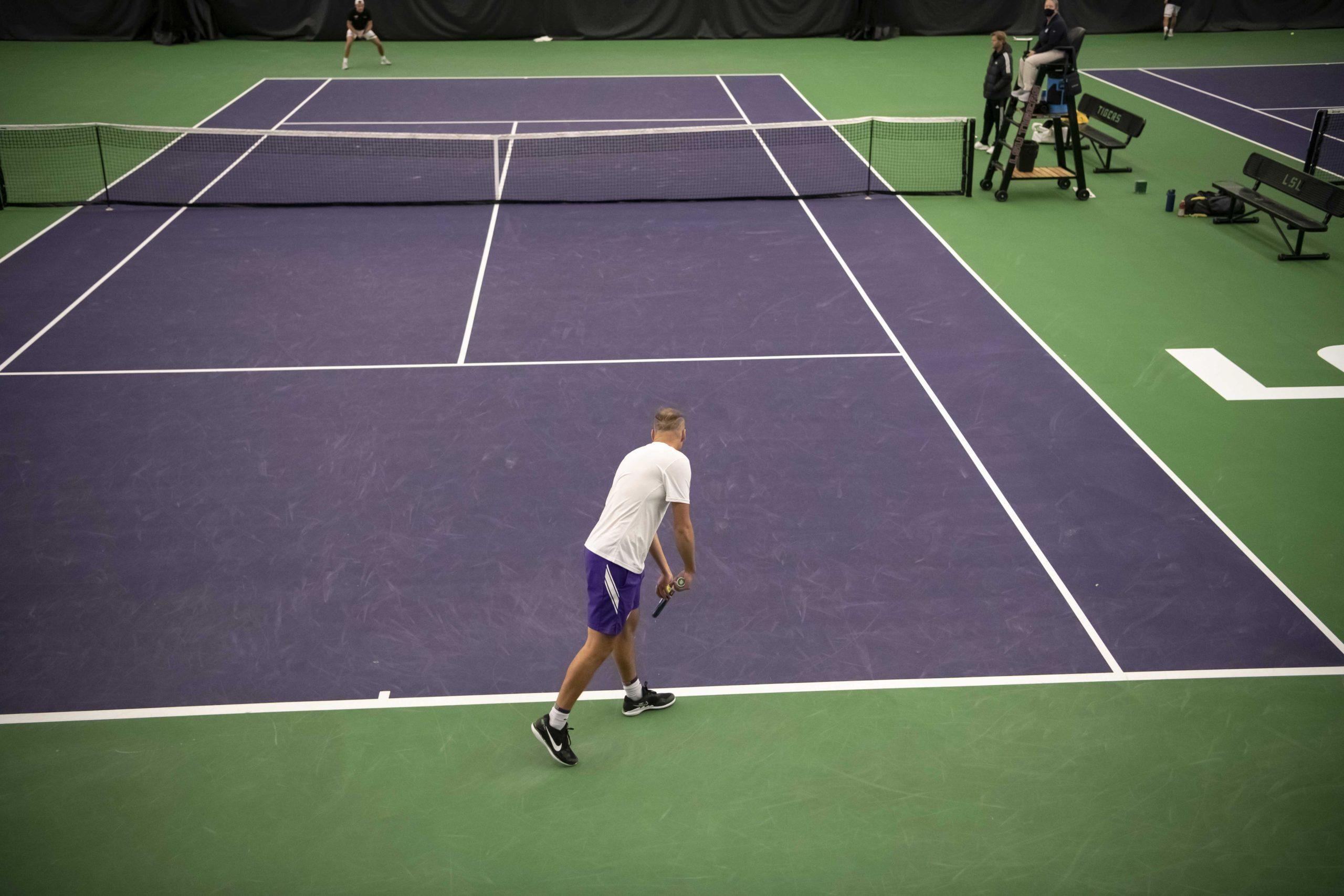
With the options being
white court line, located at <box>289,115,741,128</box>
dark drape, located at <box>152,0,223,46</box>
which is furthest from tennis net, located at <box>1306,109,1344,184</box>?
dark drape, located at <box>152,0,223,46</box>

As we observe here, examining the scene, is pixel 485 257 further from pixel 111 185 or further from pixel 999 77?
pixel 999 77

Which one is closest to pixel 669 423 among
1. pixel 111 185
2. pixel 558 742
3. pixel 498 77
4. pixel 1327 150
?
pixel 558 742

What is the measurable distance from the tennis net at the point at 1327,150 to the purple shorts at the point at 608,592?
43.5ft

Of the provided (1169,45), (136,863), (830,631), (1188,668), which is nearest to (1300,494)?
(1188,668)

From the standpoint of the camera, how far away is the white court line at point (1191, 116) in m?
16.5

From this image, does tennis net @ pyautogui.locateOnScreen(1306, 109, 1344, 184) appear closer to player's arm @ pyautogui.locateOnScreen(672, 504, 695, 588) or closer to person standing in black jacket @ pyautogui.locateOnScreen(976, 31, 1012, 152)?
person standing in black jacket @ pyautogui.locateOnScreen(976, 31, 1012, 152)

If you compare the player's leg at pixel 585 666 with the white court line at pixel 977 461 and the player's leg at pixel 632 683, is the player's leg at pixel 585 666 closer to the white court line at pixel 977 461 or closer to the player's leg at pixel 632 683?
the player's leg at pixel 632 683

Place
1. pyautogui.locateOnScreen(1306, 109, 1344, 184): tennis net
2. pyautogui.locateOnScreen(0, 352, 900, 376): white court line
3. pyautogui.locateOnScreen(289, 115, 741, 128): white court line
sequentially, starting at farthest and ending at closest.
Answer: pyautogui.locateOnScreen(289, 115, 741, 128): white court line, pyautogui.locateOnScreen(1306, 109, 1344, 184): tennis net, pyautogui.locateOnScreen(0, 352, 900, 376): white court line

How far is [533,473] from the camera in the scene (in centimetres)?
818

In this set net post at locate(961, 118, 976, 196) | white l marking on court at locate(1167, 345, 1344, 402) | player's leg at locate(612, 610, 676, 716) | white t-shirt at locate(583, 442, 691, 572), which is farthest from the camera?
net post at locate(961, 118, 976, 196)

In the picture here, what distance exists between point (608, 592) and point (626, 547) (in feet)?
0.74

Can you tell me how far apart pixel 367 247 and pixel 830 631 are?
27.2 feet

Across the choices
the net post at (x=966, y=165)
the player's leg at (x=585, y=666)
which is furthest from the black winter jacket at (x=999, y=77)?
the player's leg at (x=585, y=666)

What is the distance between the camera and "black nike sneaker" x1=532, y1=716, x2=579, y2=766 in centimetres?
551
